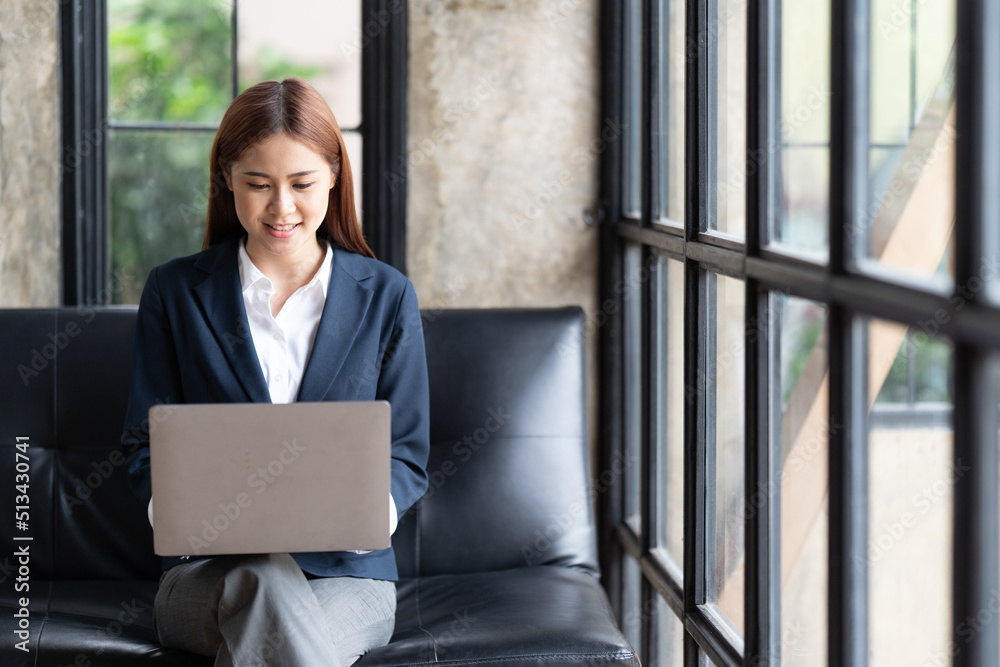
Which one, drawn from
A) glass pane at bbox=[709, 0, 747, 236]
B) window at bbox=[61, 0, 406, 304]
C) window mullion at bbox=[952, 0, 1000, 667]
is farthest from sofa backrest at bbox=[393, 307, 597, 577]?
window mullion at bbox=[952, 0, 1000, 667]

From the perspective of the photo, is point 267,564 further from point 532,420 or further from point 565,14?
point 565,14

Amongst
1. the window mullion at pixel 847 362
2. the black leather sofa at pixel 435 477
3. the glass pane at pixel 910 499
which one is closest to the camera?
the glass pane at pixel 910 499

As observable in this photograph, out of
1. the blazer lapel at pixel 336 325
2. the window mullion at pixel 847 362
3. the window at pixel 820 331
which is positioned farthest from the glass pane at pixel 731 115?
the blazer lapel at pixel 336 325

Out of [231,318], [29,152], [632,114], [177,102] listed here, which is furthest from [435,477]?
[29,152]

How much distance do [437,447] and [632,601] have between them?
0.83 m

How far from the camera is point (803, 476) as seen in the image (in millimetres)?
1634

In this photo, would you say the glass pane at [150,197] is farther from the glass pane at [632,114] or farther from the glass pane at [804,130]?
the glass pane at [804,130]

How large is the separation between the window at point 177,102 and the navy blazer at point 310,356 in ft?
2.60

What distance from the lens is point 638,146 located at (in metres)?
2.78

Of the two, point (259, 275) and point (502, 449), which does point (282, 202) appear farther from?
point (502, 449)

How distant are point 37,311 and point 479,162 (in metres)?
1.26

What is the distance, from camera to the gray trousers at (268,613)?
1.72 metres

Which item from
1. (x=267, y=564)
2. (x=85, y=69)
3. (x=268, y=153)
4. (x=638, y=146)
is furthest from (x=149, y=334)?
(x=638, y=146)

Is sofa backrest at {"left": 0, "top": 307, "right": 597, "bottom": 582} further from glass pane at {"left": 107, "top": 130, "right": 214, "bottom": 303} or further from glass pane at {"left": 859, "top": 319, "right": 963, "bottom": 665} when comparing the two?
glass pane at {"left": 859, "top": 319, "right": 963, "bottom": 665}
